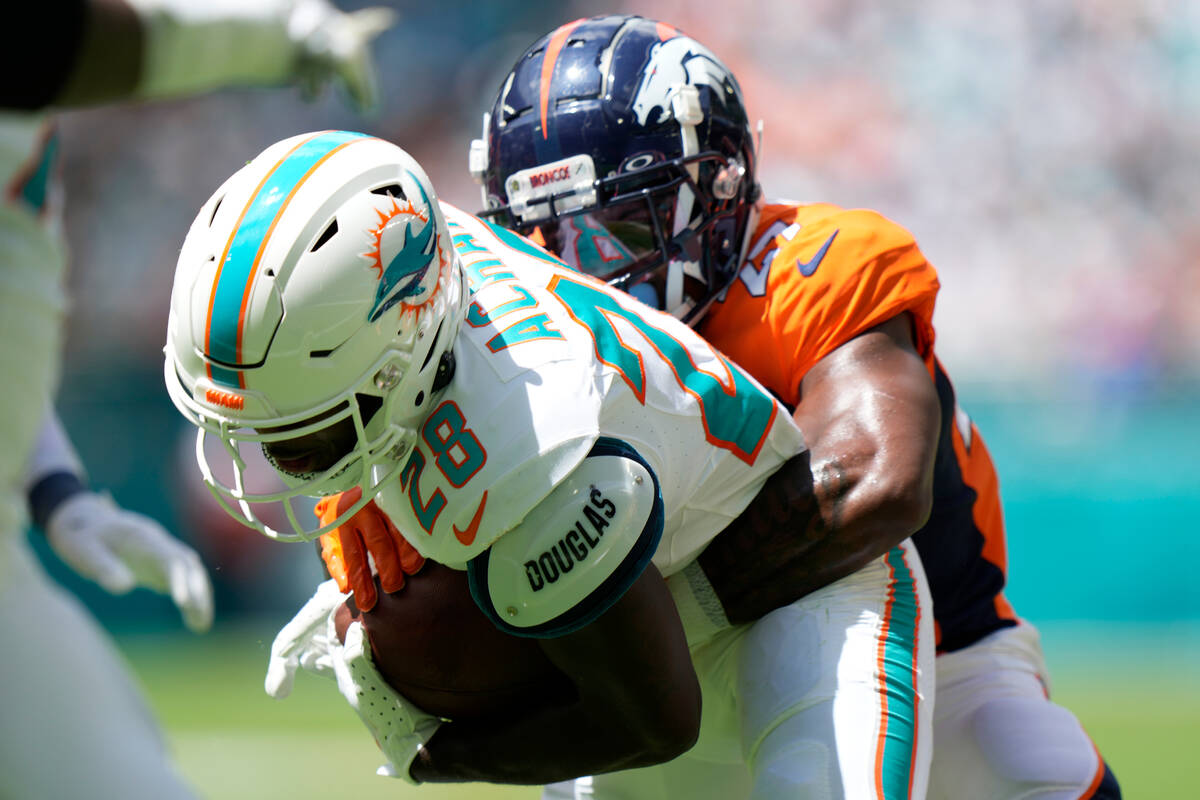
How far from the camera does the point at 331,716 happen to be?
6.41 m

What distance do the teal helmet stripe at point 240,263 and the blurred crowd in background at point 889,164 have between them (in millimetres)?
5917

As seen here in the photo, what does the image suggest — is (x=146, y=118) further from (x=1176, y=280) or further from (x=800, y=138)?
(x=1176, y=280)

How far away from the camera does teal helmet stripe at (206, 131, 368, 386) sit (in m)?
1.60

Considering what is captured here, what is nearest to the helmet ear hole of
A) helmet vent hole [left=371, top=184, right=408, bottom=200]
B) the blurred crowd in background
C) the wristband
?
helmet vent hole [left=371, top=184, right=408, bottom=200]

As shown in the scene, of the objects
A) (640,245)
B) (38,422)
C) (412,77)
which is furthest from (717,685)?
(412,77)

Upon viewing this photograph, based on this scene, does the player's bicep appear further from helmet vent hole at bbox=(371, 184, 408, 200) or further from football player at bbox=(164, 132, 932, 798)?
helmet vent hole at bbox=(371, 184, 408, 200)

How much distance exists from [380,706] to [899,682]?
0.83 m

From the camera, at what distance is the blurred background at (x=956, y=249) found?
270 inches

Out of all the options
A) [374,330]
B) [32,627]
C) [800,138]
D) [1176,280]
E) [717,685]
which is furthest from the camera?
[800,138]

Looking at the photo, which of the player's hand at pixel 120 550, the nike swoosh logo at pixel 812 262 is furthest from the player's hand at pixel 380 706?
the player's hand at pixel 120 550

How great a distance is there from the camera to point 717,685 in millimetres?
2227

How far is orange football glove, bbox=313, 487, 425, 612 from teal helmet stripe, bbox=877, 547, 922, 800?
770mm

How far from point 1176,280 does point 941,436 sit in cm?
658

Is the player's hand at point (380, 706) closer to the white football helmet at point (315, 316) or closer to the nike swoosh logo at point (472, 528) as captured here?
the white football helmet at point (315, 316)
